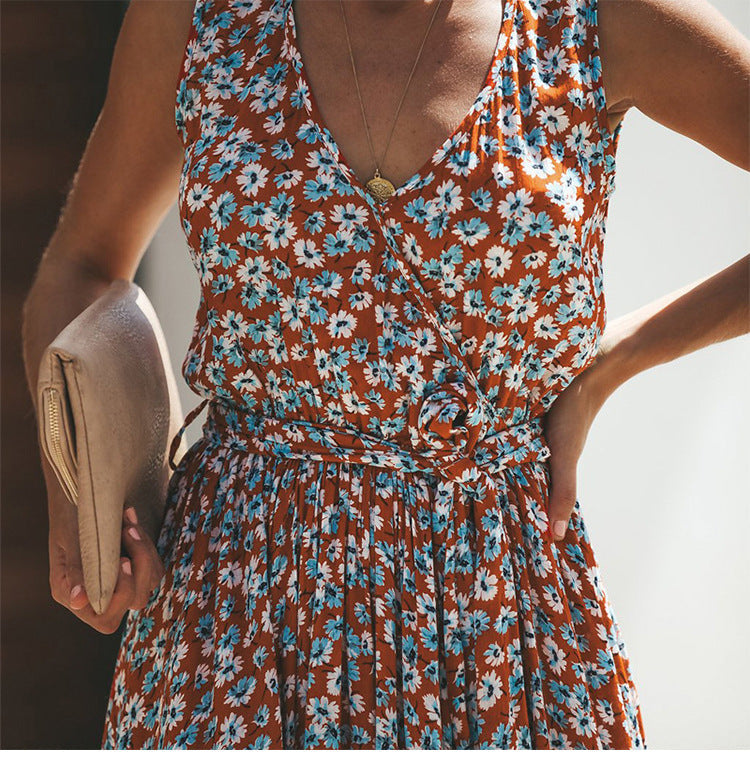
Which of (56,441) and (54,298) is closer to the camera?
(56,441)

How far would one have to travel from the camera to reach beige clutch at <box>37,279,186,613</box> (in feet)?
2.58

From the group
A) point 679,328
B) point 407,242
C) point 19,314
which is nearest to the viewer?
point 407,242

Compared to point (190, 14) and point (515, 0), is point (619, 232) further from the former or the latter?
→ point (190, 14)

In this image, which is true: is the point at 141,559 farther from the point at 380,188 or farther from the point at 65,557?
the point at 380,188

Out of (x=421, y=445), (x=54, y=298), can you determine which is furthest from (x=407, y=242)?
(x=54, y=298)

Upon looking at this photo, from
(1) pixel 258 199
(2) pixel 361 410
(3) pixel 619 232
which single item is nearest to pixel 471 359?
(2) pixel 361 410

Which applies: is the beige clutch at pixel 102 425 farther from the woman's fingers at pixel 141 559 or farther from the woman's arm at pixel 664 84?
the woman's arm at pixel 664 84

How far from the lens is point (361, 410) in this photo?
789 millimetres

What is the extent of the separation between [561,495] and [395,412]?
174 mm

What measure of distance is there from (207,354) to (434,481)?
8.9 inches

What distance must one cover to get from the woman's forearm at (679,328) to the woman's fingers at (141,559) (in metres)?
0.43

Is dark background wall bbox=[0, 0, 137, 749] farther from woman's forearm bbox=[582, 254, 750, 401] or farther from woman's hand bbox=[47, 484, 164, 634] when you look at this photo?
woman's forearm bbox=[582, 254, 750, 401]

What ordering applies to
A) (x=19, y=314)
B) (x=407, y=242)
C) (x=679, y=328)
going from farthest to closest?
(x=19, y=314)
(x=679, y=328)
(x=407, y=242)

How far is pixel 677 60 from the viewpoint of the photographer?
2.67ft
